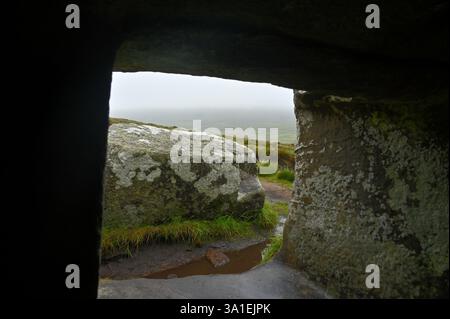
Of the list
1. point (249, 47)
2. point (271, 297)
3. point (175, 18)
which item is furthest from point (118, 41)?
point (271, 297)

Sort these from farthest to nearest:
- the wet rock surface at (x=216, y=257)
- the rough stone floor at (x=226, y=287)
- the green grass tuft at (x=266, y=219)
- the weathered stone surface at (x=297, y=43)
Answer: the green grass tuft at (x=266, y=219) → the wet rock surface at (x=216, y=257) → the rough stone floor at (x=226, y=287) → the weathered stone surface at (x=297, y=43)

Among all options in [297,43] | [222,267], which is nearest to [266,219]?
[222,267]

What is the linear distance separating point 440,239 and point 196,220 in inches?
158

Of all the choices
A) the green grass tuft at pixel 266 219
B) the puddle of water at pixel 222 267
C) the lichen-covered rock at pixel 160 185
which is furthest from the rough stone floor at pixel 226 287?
the green grass tuft at pixel 266 219

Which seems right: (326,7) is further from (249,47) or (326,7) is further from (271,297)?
(271,297)

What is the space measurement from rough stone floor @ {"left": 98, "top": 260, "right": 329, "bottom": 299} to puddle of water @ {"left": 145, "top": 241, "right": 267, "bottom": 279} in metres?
1.62

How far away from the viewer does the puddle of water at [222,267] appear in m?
4.31

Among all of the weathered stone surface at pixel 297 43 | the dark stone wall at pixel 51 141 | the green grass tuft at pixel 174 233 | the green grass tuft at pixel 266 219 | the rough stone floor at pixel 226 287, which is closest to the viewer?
the dark stone wall at pixel 51 141

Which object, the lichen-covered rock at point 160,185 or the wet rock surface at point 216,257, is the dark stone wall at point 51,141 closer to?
the wet rock surface at point 216,257

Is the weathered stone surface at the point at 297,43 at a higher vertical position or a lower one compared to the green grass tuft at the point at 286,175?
higher

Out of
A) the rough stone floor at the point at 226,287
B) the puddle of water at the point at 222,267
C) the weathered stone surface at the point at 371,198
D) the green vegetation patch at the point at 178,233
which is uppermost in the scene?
the weathered stone surface at the point at 371,198

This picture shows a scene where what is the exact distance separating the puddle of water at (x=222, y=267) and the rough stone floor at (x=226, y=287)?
162 cm

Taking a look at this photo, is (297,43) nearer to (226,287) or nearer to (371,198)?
(371,198)
